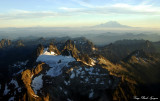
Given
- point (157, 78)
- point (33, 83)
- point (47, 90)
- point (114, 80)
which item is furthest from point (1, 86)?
point (157, 78)

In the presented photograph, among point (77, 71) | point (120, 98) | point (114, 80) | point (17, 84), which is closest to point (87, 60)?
point (77, 71)

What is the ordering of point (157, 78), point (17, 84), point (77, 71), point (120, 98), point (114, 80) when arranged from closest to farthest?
point (17, 84) → point (120, 98) → point (114, 80) → point (77, 71) → point (157, 78)

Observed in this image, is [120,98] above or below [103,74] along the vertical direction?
below

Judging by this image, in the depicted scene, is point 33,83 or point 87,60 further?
point 87,60

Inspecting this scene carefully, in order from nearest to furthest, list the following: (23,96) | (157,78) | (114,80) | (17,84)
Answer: (23,96), (17,84), (114,80), (157,78)

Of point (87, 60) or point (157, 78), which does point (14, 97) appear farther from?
point (157, 78)

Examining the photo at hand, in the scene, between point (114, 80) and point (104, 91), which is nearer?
point (104, 91)

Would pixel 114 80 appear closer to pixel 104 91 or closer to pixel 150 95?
pixel 104 91

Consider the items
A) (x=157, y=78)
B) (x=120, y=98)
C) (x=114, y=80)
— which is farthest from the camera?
(x=157, y=78)

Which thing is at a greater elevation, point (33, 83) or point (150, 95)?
point (33, 83)
